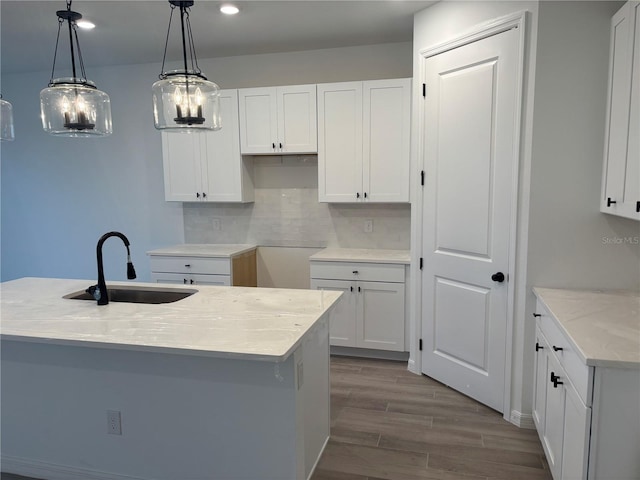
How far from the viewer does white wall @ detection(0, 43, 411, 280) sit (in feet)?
15.3

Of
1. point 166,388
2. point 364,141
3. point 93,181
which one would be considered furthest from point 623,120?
point 93,181

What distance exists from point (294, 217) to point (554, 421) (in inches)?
116

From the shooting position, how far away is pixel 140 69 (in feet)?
15.2

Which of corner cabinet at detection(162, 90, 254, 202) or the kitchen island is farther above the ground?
corner cabinet at detection(162, 90, 254, 202)

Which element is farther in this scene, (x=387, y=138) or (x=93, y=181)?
(x=93, y=181)

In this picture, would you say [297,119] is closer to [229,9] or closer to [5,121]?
[229,9]

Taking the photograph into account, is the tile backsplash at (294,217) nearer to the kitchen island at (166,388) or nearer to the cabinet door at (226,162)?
the cabinet door at (226,162)

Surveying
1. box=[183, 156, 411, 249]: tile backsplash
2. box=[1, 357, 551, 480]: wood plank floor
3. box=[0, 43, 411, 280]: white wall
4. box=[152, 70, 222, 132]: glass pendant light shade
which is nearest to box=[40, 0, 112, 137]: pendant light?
box=[152, 70, 222, 132]: glass pendant light shade

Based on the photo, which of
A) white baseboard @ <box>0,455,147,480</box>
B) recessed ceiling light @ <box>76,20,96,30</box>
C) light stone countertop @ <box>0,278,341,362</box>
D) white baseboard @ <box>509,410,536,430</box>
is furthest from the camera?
recessed ceiling light @ <box>76,20,96,30</box>

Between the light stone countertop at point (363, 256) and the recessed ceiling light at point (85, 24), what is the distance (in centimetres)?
256

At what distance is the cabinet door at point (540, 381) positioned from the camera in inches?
91.0

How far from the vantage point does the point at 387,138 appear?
3.74 meters

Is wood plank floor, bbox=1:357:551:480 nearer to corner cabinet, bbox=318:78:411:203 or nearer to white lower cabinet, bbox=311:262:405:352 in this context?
white lower cabinet, bbox=311:262:405:352

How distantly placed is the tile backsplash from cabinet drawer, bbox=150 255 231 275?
0.59 metres
